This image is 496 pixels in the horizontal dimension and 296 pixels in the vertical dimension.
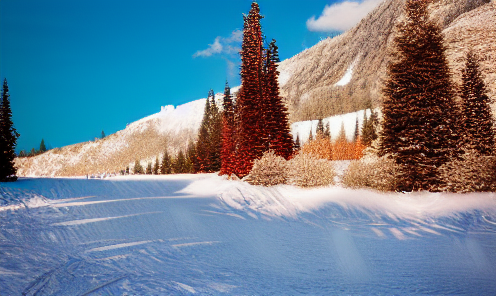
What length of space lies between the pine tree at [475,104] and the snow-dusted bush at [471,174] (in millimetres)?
8568

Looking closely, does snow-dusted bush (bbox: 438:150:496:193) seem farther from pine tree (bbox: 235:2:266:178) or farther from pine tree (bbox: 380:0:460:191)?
pine tree (bbox: 235:2:266:178)

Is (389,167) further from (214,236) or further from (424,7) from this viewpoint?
(214,236)

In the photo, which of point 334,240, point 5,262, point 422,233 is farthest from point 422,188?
point 5,262

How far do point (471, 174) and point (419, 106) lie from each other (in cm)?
456

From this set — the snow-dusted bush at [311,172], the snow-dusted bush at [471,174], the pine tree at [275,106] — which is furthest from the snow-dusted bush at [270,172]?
the snow-dusted bush at [471,174]

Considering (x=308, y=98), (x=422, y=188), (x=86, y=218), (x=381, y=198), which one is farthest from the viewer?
(x=308, y=98)

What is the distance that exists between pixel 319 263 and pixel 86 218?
7454mm

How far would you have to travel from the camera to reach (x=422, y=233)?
841 centimetres

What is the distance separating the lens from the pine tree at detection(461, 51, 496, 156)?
1962 centimetres

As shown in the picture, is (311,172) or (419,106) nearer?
(419,106)

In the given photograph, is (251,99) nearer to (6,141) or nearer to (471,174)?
(471,174)

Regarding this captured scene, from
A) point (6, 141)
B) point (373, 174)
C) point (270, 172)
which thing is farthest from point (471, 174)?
point (6, 141)

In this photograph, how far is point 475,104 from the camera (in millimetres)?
20266

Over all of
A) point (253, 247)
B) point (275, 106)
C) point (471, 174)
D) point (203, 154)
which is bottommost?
point (253, 247)
